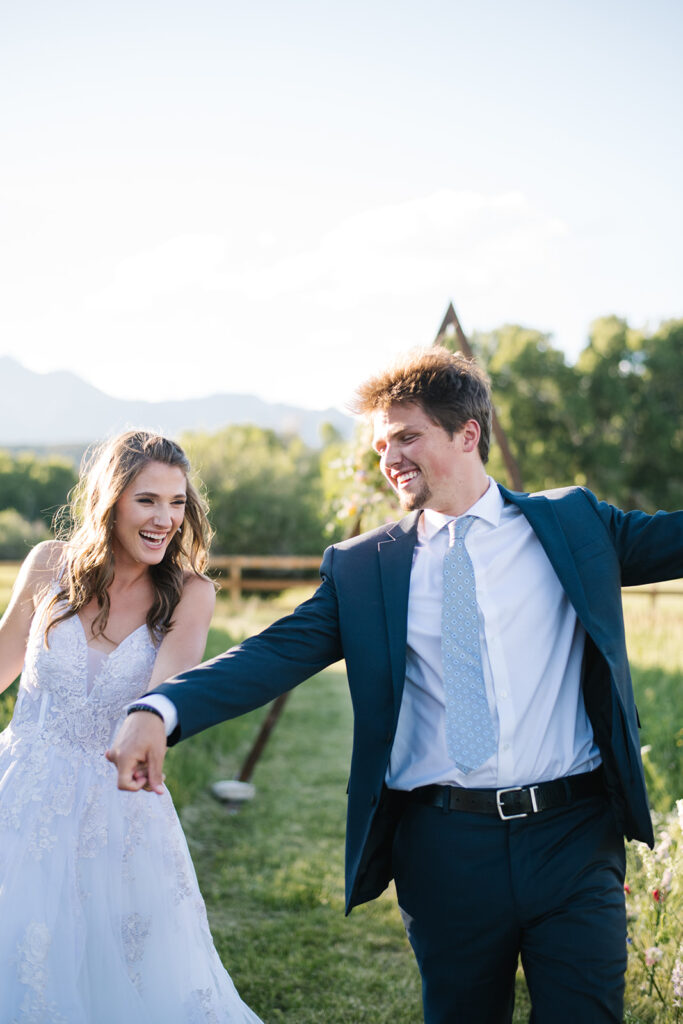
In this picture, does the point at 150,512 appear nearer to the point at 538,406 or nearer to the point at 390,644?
the point at 390,644

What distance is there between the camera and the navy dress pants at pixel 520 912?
230 centimetres

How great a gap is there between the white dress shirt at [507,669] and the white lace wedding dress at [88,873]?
819 millimetres

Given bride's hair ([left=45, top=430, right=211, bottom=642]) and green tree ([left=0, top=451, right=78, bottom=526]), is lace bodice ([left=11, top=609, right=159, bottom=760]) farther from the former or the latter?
green tree ([left=0, top=451, right=78, bottom=526])

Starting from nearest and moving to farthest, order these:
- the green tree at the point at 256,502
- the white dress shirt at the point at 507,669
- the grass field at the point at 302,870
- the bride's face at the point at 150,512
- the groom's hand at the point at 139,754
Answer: the groom's hand at the point at 139,754 → the white dress shirt at the point at 507,669 → the bride's face at the point at 150,512 → the grass field at the point at 302,870 → the green tree at the point at 256,502

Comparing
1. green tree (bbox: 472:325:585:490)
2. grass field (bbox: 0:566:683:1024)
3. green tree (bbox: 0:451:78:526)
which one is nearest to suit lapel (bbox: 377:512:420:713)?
grass field (bbox: 0:566:683:1024)

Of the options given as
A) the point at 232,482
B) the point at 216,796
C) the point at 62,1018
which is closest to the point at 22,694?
the point at 62,1018

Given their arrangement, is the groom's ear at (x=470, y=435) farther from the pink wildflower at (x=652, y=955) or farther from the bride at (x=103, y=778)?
the pink wildflower at (x=652, y=955)

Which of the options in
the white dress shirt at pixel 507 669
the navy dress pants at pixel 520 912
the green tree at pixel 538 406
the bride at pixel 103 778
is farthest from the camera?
the green tree at pixel 538 406

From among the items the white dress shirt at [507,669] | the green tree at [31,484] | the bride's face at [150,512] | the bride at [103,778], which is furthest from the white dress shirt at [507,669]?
the green tree at [31,484]

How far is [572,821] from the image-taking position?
8.05 feet

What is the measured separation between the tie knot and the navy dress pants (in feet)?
2.58

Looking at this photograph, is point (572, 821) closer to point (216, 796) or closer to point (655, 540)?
point (655, 540)

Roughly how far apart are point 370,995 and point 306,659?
2.31 meters

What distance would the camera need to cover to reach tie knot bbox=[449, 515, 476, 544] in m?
2.63
